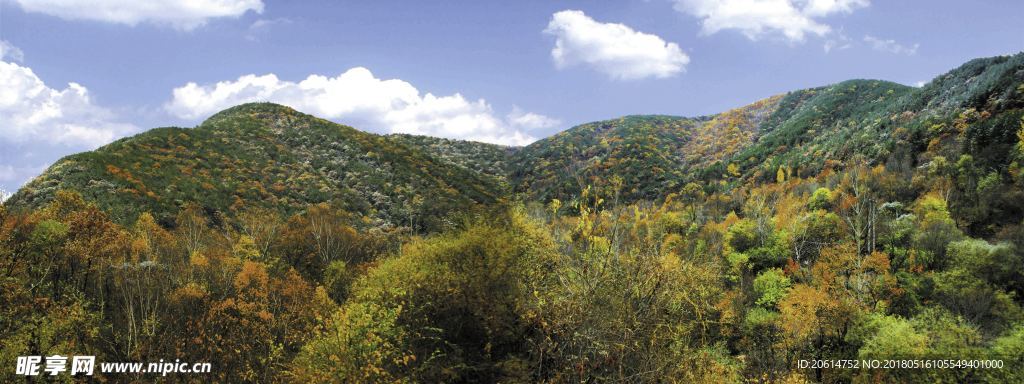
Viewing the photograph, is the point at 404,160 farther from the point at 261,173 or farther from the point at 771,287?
the point at 771,287

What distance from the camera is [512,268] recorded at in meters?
28.6

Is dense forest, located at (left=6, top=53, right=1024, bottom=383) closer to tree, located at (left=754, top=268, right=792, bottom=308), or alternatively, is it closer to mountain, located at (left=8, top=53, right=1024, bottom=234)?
tree, located at (left=754, top=268, right=792, bottom=308)

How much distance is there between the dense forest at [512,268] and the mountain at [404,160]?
2.16 feet

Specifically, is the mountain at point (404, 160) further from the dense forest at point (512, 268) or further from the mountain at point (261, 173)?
the dense forest at point (512, 268)

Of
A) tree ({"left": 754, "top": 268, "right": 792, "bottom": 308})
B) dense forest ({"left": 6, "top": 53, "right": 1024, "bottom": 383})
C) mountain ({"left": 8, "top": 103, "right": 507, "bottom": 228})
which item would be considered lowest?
tree ({"left": 754, "top": 268, "right": 792, "bottom": 308})

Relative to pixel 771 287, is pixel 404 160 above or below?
above

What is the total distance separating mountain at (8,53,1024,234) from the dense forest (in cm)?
66

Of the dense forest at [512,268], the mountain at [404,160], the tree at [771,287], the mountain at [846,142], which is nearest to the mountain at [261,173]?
the mountain at [404,160]

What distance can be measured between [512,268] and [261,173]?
3002 inches

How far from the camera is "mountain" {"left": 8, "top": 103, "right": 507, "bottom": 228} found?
60125mm

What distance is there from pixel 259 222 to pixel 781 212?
78.4m

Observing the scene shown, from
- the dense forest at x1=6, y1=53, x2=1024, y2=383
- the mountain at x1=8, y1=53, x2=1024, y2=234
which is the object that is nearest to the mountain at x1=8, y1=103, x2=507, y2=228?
the mountain at x1=8, y1=53, x2=1024, y2=234

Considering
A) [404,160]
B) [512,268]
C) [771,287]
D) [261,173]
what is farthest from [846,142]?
[261,173]

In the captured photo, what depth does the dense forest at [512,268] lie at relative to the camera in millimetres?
20406
